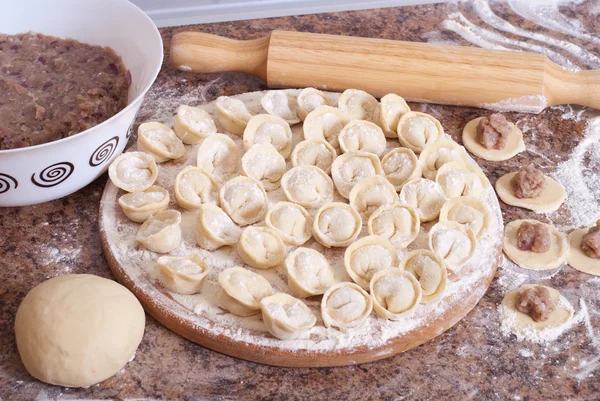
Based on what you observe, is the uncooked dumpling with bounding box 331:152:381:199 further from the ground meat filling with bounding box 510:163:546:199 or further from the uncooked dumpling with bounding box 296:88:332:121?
the ground meat filling with bounding box 510:163:546:199

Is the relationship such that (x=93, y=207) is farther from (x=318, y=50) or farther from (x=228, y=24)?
(x=228, y=24)

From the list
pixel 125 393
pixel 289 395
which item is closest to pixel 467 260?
pixel 289 395

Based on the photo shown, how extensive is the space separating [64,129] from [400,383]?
3.93ft

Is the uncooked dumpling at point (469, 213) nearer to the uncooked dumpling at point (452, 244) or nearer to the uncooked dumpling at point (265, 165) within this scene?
the uncooked dumpling at point (452, 244)

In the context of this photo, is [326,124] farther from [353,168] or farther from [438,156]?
[438,156]

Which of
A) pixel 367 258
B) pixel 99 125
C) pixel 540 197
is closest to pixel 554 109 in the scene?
pixel 540 197

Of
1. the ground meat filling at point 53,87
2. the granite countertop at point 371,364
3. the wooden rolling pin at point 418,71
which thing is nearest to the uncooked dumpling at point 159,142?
the ground meat filling at point 53,87

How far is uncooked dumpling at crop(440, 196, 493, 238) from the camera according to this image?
203 centimetres

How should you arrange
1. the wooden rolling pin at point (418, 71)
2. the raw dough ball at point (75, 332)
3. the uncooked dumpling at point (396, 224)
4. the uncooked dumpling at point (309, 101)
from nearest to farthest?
the raw dough ball at point (75, 332)
the uncooked dumpling at point (396, 224)
the uncooked dumpling at point (309, 101)
the wooden rolling pin at point (418, 71)

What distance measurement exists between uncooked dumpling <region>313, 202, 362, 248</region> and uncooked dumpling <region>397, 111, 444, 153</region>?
40 centimetres

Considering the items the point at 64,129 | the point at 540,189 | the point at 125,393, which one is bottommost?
the point at 125,393

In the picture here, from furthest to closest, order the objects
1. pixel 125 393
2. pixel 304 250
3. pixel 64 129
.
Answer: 1. pixel 64 129
2. pixel 304 250
3. pixel 125 393

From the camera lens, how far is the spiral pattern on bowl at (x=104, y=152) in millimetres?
2006

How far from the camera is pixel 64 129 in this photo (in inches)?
80.3
